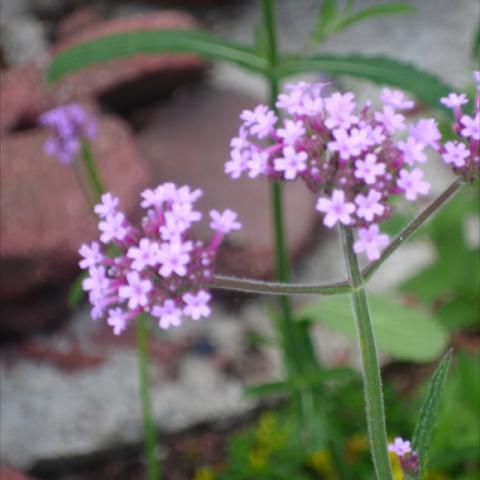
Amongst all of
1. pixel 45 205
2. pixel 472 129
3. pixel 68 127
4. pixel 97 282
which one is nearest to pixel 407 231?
pixel 472 129

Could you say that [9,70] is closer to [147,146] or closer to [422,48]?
[147,146]

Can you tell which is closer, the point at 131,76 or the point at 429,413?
the point at 429,413

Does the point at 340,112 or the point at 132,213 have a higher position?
the point at 132,213

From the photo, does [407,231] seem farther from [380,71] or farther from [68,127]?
[68,127]

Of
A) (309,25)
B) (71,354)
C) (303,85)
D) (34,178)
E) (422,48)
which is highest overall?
(309,25)

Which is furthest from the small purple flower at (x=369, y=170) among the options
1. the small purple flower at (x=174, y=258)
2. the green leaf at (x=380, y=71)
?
the green leaf at (x=380, y=71)

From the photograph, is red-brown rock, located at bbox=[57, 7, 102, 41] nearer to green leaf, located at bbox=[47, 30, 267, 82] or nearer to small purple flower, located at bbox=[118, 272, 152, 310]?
green leaf, located at bbox=[47, 30, 267, 82]

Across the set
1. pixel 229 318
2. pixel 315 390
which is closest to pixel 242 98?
pixel 229 318
